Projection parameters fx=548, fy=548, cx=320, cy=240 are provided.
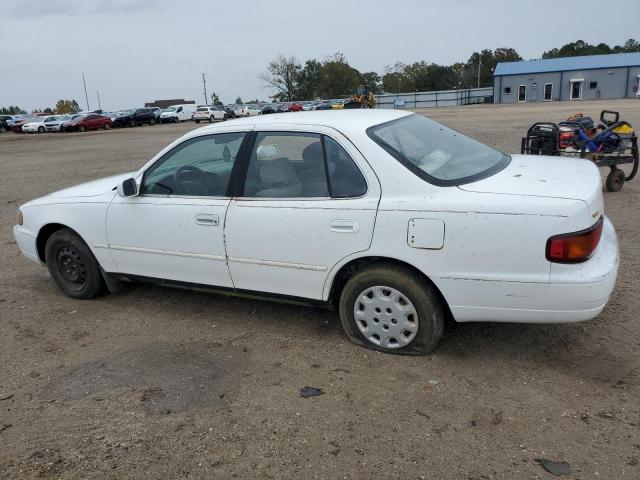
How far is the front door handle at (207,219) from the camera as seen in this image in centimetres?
401

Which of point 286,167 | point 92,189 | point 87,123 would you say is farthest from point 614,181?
point 87,123

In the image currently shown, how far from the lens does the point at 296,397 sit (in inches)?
131

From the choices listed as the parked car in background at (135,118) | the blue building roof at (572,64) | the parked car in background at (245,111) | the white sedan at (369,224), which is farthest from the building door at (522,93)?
the white sedan at (369,224)

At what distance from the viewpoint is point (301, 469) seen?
8.86 feet

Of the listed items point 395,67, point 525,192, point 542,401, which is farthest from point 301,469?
point 395,67

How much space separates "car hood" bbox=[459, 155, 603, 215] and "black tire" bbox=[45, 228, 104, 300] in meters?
3.33

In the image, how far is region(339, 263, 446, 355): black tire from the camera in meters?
3.46

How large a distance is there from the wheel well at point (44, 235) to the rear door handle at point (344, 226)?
272 centimetres

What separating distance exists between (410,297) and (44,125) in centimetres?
4479

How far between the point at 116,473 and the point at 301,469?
0.93 meters

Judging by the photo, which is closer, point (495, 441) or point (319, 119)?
point (495, 441)

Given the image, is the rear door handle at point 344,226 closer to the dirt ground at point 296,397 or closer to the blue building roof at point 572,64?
the dirt ground at point 296,397

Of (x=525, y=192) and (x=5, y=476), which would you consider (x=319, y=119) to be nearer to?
(x=525, y=192)

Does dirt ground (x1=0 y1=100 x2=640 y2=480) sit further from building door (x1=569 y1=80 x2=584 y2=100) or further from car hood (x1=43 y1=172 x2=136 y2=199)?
building door (x1=569 y1=80 x2=584 y2=100)
